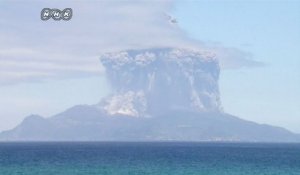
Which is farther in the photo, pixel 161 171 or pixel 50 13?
pixel 161 171

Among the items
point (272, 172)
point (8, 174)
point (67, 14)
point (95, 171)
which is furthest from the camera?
point (272, 172)

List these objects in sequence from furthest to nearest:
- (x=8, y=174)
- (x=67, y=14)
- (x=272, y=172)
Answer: (x=272, y=172), (x=8, y=174), (x=67, y=14)

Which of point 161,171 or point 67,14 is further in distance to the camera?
point 161,171

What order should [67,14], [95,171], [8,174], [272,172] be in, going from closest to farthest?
1. [67,14]
2. [8,174]
3. [95,171]
4. [272,172]

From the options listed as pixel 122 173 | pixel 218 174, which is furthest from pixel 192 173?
pixel 122 173

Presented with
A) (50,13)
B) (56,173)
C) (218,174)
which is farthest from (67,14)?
(218,174)

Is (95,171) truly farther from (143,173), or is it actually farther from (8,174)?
(8,174)

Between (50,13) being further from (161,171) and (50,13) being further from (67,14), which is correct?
(161,171)

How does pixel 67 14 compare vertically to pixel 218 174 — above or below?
above

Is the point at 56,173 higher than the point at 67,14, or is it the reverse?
the point at 67,14
